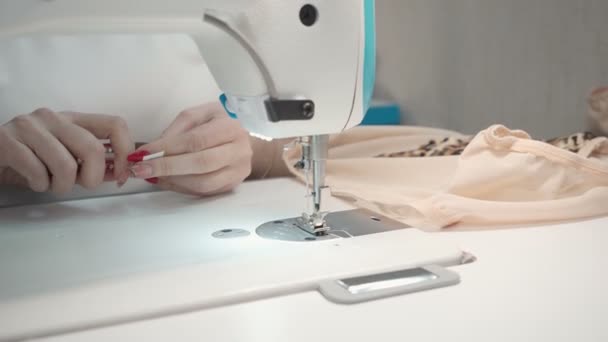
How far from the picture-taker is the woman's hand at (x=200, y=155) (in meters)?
0.82

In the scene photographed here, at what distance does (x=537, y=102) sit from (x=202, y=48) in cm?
99

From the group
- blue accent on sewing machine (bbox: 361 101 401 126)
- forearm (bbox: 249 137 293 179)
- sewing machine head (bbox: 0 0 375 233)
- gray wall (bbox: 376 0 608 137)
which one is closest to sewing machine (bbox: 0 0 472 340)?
sewing machine head (bbox: 0 0 375 233)

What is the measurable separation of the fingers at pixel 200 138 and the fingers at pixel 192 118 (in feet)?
0.08

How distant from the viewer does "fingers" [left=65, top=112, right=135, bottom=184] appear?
821 mm

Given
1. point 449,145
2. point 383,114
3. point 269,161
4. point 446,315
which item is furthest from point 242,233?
point 383,114

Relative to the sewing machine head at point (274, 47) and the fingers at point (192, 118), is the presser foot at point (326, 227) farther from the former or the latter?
the fingers at point (192, 118)

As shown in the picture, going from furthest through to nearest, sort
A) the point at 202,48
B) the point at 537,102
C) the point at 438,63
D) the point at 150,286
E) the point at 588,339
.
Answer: the point at 438,63 < the point at 537,102 < the point at 202,48 < the point at 150,286 < the point at 588,339

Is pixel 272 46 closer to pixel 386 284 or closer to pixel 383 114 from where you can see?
pixel 386 284

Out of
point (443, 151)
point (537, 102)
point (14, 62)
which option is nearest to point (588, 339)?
point (443, 151)

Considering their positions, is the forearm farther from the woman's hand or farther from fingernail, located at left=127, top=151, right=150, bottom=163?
fingernail, located at left=127, top=151, right=150, bottom=163

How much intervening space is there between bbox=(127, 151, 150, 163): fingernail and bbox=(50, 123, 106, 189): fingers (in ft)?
0.13

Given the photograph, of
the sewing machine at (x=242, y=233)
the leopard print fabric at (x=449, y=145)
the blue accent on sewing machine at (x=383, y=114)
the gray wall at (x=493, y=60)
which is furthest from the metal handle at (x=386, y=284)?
the blue accent on sewing machine at (x=383, y=114)

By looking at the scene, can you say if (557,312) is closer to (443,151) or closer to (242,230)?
(242,230)

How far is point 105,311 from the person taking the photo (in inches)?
19.0
